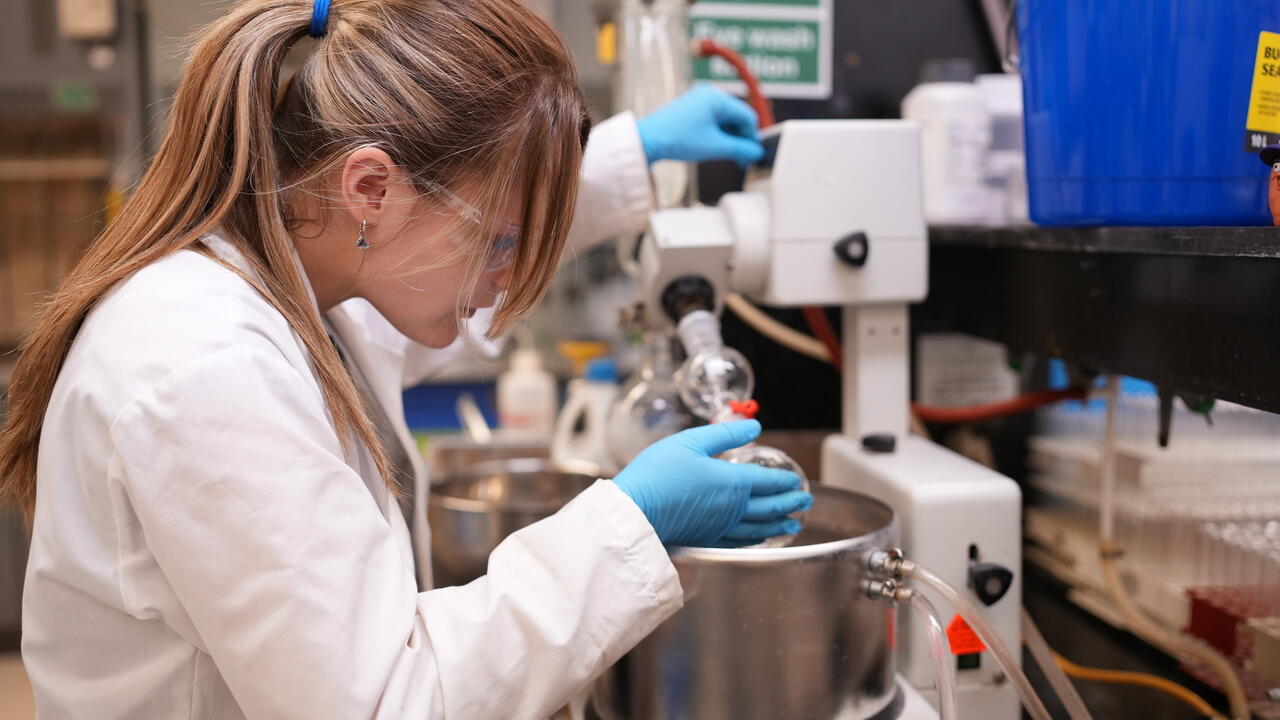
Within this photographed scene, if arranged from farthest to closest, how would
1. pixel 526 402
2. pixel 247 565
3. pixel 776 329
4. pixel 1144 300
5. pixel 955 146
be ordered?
pixel 526 402 < pixel 776 329 < pixel 955 146 < pixel 1144 300 < pixel 247 565

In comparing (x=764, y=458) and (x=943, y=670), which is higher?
(x=764, y=458)

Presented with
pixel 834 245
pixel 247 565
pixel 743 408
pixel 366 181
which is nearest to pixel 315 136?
pixel 366 181

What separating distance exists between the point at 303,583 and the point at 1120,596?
3.41ft

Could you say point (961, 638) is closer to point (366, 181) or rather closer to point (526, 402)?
point (366, 181)

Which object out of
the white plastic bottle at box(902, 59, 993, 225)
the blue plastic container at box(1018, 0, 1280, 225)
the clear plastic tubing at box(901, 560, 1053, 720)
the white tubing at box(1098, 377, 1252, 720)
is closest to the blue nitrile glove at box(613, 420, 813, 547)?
the clear plastic tubing at box(901, 560, 1053, 720)

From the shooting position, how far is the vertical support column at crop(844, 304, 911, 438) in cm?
126

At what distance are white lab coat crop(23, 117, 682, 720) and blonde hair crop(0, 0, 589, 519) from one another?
35mm

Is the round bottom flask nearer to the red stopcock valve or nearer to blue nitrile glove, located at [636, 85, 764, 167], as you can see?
the red stopcock valve

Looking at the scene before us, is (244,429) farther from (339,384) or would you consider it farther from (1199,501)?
(1199,501)

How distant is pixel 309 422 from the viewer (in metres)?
0.76

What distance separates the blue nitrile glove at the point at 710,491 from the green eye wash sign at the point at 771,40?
93cm

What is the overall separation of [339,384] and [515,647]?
27 cm

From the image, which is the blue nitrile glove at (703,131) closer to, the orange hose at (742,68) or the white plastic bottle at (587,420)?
the orange hose at (742,68)

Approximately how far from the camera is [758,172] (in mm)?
1285
